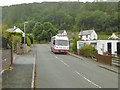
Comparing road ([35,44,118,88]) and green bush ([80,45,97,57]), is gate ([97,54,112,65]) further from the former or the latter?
green bush ([80,45,97,57])

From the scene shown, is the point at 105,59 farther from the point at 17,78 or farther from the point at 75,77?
the point at 17,78

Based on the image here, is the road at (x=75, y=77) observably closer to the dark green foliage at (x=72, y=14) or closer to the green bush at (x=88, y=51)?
the green bush at (x=88, y=51)

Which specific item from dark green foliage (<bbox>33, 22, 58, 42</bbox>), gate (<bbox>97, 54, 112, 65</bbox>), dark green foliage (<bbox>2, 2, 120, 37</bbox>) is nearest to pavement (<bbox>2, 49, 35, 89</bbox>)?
gate (<bbox>97, 54, 112, 65</bbox>)

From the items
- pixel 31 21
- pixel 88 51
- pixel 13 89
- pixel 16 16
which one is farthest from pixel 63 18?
pixel 13 89

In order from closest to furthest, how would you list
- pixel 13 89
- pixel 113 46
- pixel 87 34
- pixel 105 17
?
pixel 13 89
pixel 113 46
pixel 87 34
pixel 105 17

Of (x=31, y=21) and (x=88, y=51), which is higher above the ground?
(x=31, y=21)

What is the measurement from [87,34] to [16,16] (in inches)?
1211

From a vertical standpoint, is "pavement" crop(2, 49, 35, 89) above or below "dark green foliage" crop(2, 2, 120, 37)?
below

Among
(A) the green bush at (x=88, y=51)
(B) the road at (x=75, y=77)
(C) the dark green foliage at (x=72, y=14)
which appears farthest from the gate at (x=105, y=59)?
(C) the dark green foliage at (x=72, y=14)

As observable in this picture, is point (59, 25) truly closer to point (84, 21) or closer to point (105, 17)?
point (84, 21)

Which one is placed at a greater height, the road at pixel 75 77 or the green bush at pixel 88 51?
the green bush at pixel 88 51

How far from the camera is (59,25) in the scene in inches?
6294

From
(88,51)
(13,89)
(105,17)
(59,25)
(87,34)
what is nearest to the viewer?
(13,89)

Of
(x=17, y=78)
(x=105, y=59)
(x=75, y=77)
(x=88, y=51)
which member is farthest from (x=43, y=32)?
(x=17, y=78)
